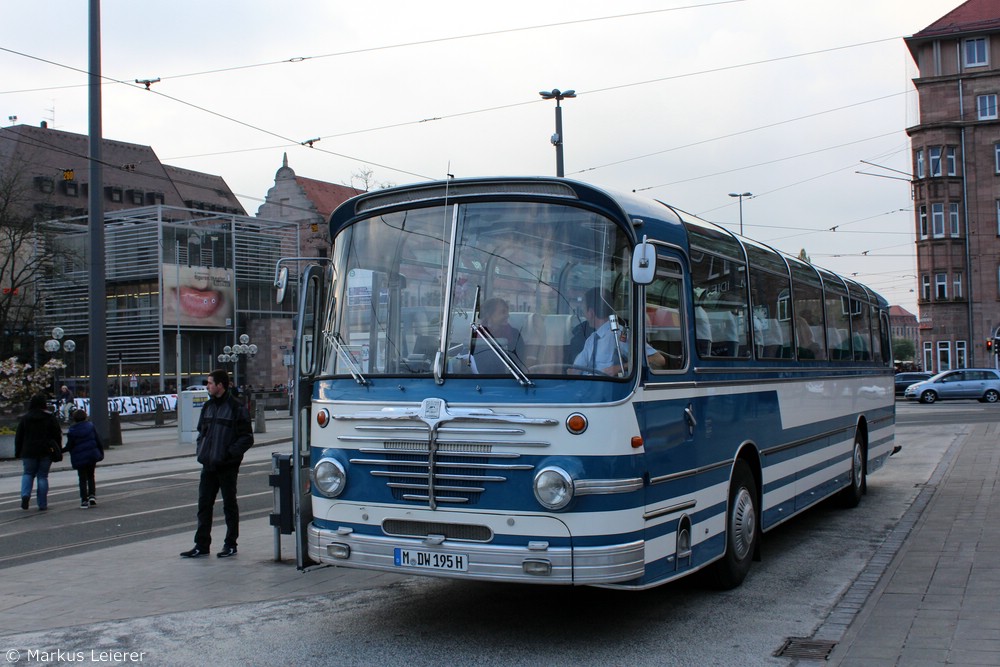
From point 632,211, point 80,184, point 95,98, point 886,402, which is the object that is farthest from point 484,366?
point 80,184

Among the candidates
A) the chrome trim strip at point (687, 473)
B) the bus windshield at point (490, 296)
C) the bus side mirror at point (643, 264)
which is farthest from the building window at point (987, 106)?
the bus side mirror at point (643, 264)

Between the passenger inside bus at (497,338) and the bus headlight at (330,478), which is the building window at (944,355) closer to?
the passenger inside bus at (497,338)

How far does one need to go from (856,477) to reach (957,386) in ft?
126

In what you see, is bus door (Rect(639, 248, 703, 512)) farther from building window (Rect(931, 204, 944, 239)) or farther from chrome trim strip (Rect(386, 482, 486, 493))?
building window (Rect(931, 204, 944, 239))

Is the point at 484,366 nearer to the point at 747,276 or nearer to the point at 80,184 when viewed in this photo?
the point at 747,276

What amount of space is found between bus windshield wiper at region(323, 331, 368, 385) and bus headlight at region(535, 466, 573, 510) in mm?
1446

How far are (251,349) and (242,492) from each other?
34423 mm

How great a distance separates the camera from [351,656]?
639 centimetres

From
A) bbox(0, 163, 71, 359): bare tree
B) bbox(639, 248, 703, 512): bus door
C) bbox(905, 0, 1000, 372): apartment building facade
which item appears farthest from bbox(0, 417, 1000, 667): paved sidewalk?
bbox(905, 0, 1000, 372): apartment building facade

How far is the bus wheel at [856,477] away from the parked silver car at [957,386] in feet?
123

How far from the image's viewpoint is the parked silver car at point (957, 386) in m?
47.2

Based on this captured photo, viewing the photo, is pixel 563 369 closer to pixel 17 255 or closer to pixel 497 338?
pixel 497 338

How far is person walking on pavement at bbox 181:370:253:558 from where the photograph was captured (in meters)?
10.1

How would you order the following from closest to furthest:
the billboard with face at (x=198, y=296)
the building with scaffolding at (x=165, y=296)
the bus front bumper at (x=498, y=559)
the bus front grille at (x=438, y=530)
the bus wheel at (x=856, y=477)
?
the bus front bumper at (x=498, y=559) < the bus front grille at (x=438, y=530) < the bus wheel at (x=856, y=477) < the building with scaffolding at (x=165, y=296) < the billboard with face at (x=198, y=296)
